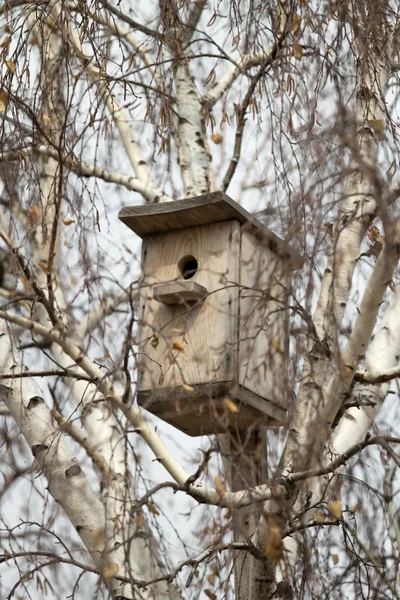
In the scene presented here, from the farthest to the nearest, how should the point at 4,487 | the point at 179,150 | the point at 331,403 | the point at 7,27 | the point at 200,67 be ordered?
the point at 200,67 → the point at 179,150 → the point at 7,27 → the point at 4,487 → the point at 331,403

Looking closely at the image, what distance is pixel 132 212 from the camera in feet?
11.9

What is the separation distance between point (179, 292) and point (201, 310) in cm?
9

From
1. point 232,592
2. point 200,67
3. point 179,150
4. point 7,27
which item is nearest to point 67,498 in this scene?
point 232,592

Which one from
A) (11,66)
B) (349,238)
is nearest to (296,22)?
(349,238)

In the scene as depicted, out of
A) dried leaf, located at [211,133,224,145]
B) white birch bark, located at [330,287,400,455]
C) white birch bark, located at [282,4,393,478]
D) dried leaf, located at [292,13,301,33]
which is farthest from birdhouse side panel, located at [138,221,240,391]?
dried leaf, located at [211,133,224,145]

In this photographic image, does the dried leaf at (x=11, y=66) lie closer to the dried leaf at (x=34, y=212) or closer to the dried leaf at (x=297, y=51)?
the dried leaf at (x=34, y=212)

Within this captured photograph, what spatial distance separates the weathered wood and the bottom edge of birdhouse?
0.27 metres

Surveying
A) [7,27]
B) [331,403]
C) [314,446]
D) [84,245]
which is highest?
[7,27]

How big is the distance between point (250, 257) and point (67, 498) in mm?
945

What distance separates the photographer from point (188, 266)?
3.68m

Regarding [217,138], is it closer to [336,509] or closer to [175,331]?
[175,331]

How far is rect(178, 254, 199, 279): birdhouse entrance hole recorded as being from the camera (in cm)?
363

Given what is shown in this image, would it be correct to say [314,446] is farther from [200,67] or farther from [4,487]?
[200,67]

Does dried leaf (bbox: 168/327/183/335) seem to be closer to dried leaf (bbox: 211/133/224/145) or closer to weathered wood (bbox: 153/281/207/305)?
weathered wood (bbox: 153/281/207/305)
